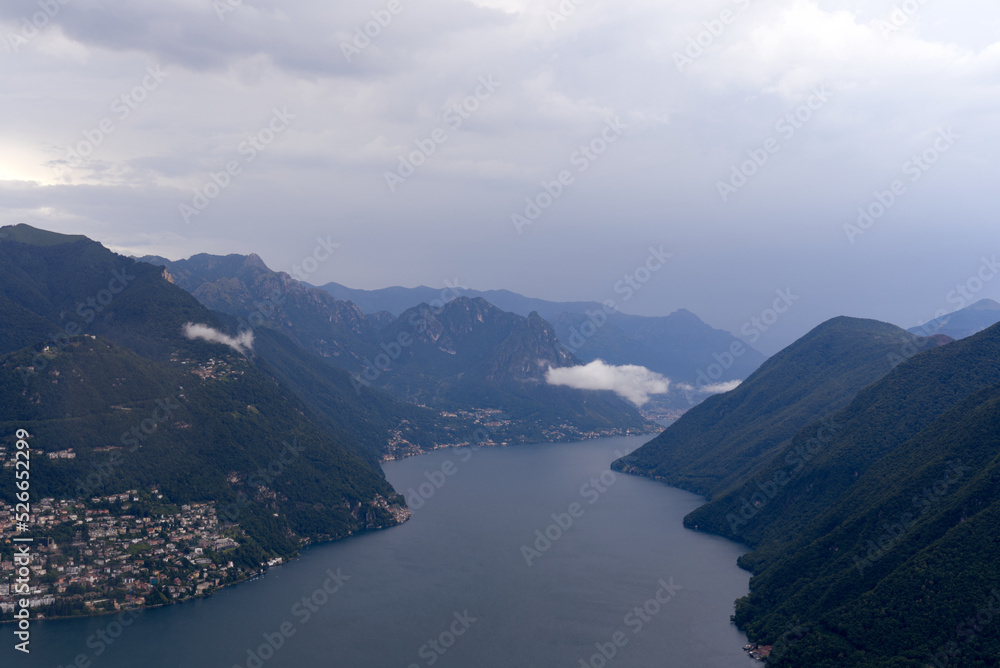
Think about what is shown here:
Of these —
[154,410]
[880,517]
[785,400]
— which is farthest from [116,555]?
[785,400]

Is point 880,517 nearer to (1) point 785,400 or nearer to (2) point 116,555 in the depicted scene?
(1) point 785,400

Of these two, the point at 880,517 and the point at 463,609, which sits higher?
the point at 880,517

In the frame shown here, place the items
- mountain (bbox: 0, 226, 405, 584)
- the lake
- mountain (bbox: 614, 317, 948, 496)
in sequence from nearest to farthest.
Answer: the lake, mountain (bbox: 0, 226, 405, 584), mountain (bbox: 614, 317, 948, 496)

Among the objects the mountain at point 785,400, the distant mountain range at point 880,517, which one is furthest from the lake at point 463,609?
the mountain at point 785,400

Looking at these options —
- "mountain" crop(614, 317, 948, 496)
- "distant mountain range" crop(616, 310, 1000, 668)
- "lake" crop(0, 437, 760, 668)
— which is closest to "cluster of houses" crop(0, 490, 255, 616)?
"lake" crop(0, 437, 760, 668)

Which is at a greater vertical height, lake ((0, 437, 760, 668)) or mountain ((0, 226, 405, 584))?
mountain ((0, 226, 405, 584))

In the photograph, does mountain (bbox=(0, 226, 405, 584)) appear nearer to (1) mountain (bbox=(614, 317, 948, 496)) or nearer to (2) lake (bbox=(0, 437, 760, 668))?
(2) lake (bbox=(0, 437, 760, 668))

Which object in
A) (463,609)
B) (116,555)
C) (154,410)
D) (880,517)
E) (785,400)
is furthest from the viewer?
(785,400)

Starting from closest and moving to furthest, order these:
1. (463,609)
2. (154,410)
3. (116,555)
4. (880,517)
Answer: (880,517) < (463,609) < (116,555) < (154,410)
